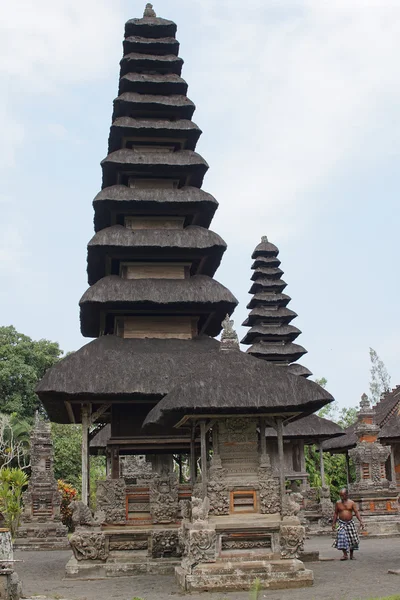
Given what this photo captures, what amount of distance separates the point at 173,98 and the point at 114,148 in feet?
7.63

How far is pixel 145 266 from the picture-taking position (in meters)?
18.6

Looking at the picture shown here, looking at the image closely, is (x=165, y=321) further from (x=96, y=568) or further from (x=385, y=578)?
(x=385, y=578)

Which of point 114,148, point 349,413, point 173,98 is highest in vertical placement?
point 173,98

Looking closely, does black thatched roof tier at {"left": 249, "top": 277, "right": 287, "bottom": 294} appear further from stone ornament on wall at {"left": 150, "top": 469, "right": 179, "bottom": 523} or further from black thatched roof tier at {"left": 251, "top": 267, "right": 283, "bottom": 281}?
stone ornament on wall at {"left": 150, "top": 469, "right": 179, "bottom": 523}

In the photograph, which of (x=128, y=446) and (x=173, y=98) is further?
(x=173, y=98)

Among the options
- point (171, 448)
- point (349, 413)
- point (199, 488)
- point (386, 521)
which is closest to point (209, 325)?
point (171, 448)

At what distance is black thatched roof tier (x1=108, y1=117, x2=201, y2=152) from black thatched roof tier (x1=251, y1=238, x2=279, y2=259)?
54.7 feet

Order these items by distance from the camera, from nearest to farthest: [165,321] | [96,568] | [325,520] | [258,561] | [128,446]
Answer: [258,561] < [96,568] < [128,446] < [165,321] < [325,520]

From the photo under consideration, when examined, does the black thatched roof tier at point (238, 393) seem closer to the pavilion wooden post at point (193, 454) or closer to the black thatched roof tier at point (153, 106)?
the pavilion wooden post at point (193, 454)

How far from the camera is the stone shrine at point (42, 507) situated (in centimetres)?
2647

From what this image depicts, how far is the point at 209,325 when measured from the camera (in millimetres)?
19969

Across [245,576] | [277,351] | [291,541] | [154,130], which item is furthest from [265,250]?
[245,576]

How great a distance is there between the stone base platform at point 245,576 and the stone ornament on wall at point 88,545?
2935 millimetres

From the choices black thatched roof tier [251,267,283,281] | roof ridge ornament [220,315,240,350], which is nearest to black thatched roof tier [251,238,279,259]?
black thatched roof tier [251,267,283,281]
